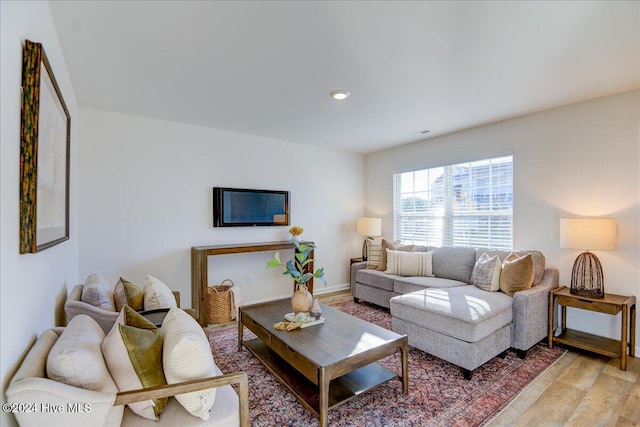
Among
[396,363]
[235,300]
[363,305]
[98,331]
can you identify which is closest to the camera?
[98,331]

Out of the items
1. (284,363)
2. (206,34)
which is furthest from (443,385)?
(206,34)

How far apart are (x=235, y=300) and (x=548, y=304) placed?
333cm

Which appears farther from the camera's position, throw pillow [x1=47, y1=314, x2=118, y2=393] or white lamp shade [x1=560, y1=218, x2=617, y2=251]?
white lamp shade [x1=560, y1=218, x2=617, y2=251]

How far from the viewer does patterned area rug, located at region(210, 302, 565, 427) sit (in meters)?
1.91

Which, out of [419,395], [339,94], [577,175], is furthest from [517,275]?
[339,94]

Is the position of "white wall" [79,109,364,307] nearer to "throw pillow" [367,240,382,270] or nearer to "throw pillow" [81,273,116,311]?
"throw pillow" [367,240,382,270]

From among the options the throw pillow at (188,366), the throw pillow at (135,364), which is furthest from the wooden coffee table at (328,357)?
the throw pillow at (135,364)

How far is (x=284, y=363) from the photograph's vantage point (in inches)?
93.7

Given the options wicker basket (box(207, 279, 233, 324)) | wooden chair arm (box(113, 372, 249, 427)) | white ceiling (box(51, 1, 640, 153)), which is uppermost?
white ceiling (box(51, 1, 640, 153))

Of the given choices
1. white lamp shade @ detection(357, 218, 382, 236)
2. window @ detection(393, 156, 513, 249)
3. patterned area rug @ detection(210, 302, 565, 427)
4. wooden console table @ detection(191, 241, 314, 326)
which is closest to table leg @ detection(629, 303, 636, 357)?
patterned area rug @ detection(210, 302, 565, 427)

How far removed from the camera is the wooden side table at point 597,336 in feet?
8.21

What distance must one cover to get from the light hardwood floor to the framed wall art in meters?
2.62

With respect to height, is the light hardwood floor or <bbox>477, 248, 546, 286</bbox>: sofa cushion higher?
<bbox>477, 248, 546, 286</bbox>: sofa cushion

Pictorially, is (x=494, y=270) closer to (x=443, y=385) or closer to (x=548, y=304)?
(x=548, y=304)
